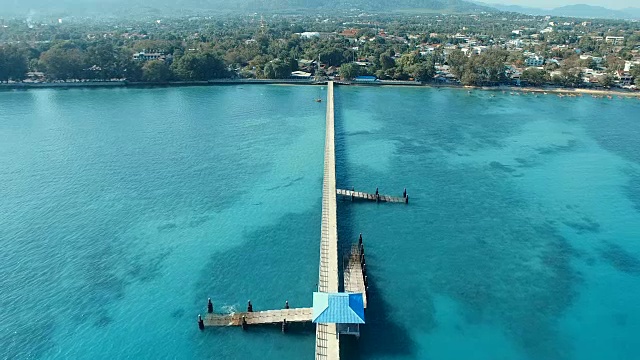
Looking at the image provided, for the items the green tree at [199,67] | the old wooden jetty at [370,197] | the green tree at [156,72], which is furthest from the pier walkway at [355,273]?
the green tree at [156,72]

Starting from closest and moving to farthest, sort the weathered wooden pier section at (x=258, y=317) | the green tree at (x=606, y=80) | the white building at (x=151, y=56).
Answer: the weathered wooden pier section at (x=258, y=317) → the green tree at (x=606, y=80) → the white building at (x=151, y=56)

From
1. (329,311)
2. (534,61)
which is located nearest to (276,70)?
(534,61)

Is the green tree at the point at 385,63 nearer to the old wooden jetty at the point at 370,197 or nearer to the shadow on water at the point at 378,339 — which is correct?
the old wooden jetty at the point at 370,197

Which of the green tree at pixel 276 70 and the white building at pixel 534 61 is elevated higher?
the white building at pixel 534 61

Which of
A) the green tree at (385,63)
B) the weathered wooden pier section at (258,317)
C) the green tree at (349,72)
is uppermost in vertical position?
the green tree at (385,63)

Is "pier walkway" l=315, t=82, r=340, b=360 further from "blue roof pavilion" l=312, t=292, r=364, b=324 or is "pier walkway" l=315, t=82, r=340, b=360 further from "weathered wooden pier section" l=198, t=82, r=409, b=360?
"blue roof pavilion" l=312, t=292, r=364, b=324

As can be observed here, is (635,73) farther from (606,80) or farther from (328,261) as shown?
(328,261)

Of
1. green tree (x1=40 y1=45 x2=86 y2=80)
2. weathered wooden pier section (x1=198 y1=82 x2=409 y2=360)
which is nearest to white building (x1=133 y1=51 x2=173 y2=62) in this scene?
green tree (x1=40 y1=45 x2=86 y2=80)

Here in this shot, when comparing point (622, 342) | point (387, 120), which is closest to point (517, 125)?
point (387, 120)
